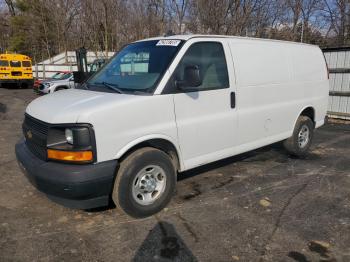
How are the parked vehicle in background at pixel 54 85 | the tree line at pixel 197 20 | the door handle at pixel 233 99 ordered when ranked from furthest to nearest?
the parked vehicle in background at pixel 54 85 → the tree line at pixel 197 20 → the door handle at pixel 233 99

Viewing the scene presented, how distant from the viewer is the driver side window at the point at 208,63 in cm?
446

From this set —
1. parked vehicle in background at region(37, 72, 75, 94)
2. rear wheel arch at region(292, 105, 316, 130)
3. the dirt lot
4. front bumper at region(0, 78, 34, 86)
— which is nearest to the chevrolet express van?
the dirt lot

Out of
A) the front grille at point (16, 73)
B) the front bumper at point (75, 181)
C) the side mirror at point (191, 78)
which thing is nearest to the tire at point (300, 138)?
the side mirror at point (191, 78)

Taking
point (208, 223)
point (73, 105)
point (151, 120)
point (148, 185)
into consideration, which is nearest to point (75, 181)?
point (73, 105)

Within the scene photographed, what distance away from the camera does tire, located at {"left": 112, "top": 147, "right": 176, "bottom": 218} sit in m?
3.90

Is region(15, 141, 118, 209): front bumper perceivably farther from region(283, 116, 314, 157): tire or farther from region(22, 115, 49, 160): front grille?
region(283, 116, 314, 157): tire

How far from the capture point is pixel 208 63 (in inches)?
186

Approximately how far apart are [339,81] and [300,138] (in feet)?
17.5

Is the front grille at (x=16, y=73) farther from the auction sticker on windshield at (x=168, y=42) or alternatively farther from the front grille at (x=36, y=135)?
the auction sticker on windshield at (x=168, y=42)

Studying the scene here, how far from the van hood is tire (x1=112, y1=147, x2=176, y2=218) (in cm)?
64

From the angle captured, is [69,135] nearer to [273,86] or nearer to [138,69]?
[138,69]

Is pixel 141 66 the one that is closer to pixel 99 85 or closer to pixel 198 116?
pixel 99 85

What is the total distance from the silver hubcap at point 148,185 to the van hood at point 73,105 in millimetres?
866

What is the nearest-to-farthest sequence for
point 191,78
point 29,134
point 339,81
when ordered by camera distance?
point 191,78, point 29,134, point 339,81
